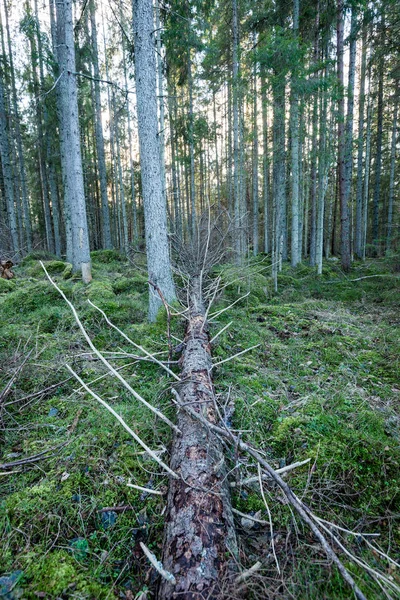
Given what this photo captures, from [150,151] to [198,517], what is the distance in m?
4.50

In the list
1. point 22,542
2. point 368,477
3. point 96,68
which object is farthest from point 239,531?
point 96,68

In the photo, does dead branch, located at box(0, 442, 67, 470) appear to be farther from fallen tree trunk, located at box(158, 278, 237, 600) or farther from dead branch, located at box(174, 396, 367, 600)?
dead branch, located at box(174, 396, 367, 600)

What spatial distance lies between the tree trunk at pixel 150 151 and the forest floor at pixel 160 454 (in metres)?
0.92

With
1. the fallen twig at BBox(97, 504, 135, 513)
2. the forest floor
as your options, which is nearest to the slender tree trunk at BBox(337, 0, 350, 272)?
the forest floor

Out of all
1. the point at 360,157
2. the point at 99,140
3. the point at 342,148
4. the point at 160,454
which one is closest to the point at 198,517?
the point at 160,454

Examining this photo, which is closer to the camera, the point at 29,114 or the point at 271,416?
the point at 271,416

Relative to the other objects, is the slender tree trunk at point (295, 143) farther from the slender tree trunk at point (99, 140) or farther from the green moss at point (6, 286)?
the green moss at point (6, 286)

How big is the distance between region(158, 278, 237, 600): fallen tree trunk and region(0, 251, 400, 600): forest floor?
0.18 metres

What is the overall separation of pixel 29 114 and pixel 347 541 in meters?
23.5

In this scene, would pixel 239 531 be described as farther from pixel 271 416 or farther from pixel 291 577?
pixel 271 416

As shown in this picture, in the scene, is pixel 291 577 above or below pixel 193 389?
below

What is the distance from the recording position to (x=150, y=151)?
418 cm

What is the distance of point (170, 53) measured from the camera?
30.2 ft

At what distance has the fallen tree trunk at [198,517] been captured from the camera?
1191 mm
